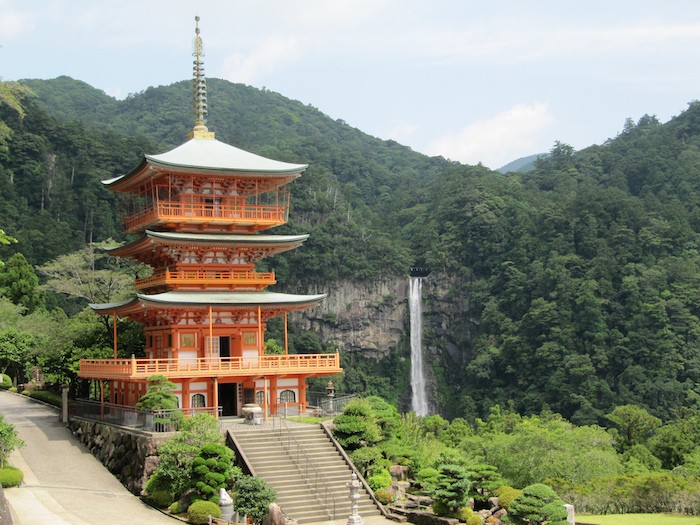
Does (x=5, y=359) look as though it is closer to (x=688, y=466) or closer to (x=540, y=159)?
(x=688, y=466)

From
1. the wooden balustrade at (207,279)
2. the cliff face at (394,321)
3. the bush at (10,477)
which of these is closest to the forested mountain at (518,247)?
the cliff face at (394,321)

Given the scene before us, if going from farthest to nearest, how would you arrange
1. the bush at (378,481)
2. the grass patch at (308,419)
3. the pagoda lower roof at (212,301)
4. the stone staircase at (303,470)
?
the grass patch at (308,419) → the pagoda lower roof at (212,301) → the bush at (378,481) → the stone staircase at (303,470)

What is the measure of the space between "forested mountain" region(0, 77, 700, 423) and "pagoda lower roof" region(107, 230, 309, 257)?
38.0 m

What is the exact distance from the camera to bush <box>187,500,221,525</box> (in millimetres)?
22328

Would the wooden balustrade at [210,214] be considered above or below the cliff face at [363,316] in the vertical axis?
above

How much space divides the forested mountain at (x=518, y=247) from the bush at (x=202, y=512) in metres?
44.9

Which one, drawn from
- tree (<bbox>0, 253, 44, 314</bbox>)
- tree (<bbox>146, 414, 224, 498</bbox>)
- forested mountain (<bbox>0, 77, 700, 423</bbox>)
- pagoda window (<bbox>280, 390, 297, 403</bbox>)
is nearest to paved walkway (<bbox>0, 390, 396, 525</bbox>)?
tree (<bbox>146, 414, 224, 498</bbox>)

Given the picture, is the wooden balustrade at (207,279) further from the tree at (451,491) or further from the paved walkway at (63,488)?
the tree at (451,491)

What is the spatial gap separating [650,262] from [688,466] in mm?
42853

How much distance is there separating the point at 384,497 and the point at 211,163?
1259cm

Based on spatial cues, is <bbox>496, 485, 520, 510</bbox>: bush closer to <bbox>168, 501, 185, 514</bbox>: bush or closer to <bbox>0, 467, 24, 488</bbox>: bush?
<bbox>168, 501, 185, 514</bbox>: bush

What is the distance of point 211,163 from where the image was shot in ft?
101

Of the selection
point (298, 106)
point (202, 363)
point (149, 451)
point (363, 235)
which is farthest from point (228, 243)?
point (298, 106)

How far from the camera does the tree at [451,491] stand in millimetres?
23453
